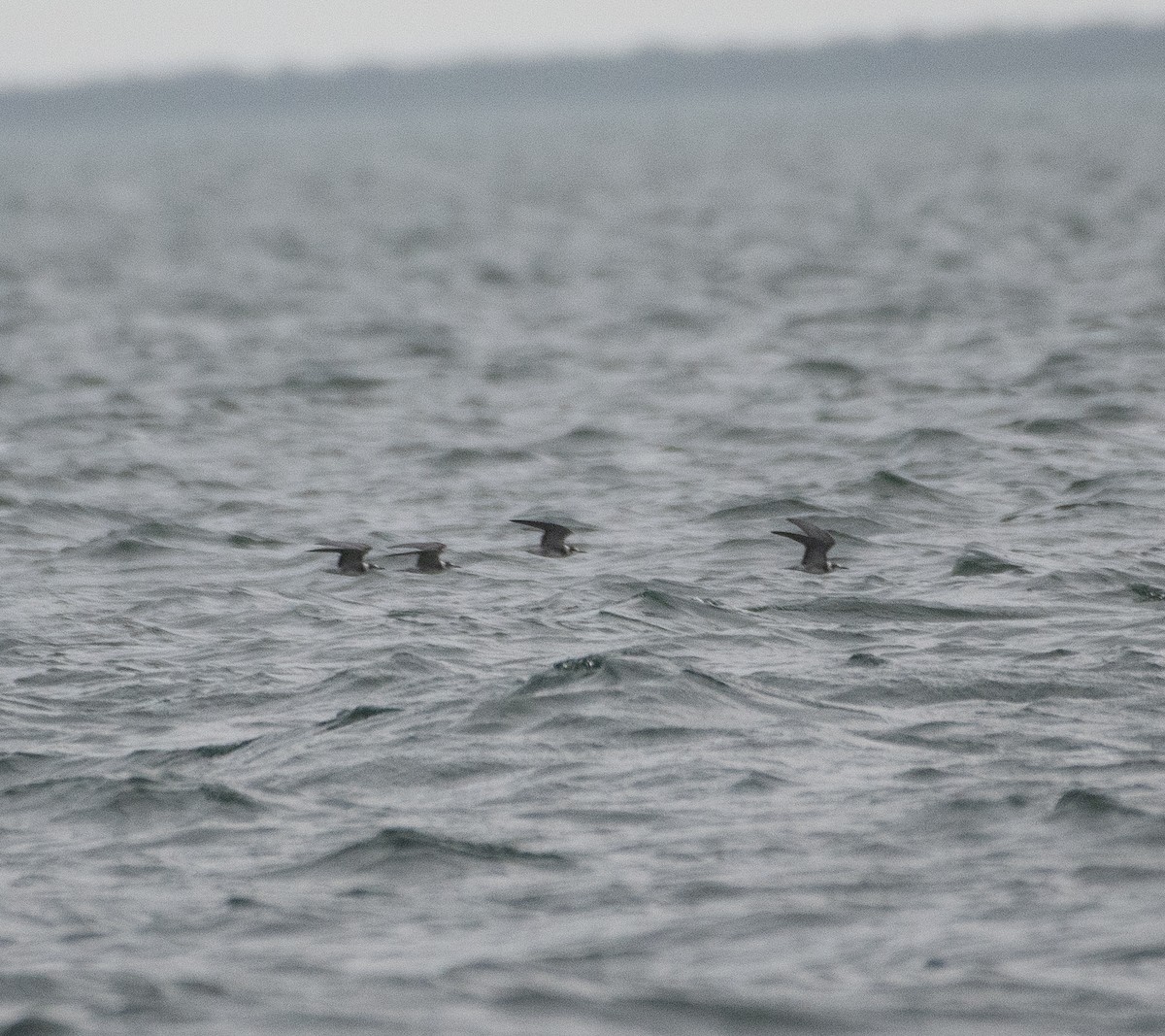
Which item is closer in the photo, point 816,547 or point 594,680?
point 594,680

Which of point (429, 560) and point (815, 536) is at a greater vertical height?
point (815, 536)

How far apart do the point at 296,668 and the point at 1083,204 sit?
158 feet

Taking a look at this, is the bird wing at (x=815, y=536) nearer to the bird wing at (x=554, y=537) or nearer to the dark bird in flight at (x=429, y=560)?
the bird wing at (x=554, y=537)

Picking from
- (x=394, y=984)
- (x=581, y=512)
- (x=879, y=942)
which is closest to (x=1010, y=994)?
(x=879, y=942)

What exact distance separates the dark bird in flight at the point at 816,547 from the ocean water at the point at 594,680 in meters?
0.18

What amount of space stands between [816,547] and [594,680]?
3691 mm

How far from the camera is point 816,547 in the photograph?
16484 millimetres

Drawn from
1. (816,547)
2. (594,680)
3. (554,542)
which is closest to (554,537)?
(554,542)

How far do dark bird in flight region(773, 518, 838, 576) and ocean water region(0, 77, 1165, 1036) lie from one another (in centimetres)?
18

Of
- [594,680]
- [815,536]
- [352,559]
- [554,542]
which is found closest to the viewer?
[594,680]

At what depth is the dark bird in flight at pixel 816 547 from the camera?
1639cm

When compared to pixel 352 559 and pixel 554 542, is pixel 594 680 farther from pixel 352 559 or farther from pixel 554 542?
pixel 554 542

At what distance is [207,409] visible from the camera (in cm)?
2627

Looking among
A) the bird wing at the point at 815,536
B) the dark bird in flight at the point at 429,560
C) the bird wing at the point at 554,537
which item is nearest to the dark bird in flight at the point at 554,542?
the bird wing at the point at 554,537
